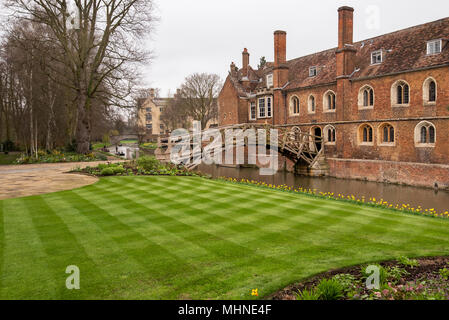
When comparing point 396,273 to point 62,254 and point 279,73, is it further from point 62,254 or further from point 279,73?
point 279,73

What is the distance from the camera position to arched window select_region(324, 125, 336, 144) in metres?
27.2

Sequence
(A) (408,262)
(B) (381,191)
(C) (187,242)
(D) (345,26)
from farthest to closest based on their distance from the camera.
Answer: (D) (345,26) < (B) (381,191) < (C) (187,242) < (A) (408,262)

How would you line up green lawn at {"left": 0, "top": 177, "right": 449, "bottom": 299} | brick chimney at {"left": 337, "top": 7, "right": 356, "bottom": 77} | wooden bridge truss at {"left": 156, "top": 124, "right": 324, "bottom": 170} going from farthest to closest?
brick chimney at {"left": 337, "top": 7, "right": 356, "bottom": 77} → wooden bridge truss at {"left": 156, "top": 124, "right": 324, "bottom": 170} → green lawn at {"left": 0, "top": 177, "right": 449, "bottom": 299}

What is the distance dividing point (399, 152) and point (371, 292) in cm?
2032

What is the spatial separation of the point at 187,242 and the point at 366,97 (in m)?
22.5

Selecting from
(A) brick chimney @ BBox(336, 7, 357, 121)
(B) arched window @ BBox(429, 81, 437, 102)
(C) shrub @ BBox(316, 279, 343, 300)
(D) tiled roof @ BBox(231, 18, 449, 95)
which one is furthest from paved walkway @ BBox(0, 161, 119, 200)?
(D) tiled roof @ BBox(231, 18, 449, 95)

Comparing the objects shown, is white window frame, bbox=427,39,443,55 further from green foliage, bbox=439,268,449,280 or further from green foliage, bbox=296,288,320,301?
green foliage, bbox=296,288,320,301

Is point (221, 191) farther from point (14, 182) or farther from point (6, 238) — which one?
point (14, 182)

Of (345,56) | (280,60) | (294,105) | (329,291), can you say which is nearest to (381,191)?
(345,56)

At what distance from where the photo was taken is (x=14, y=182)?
13289 mm

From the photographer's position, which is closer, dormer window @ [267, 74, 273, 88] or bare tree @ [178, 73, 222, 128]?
dormer window @ [267, 74, 273, 88]

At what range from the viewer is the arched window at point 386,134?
2292 cm

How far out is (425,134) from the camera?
20.9m

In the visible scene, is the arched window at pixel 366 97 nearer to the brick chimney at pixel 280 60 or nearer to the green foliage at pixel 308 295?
the brick chimney at pixel 280 60
